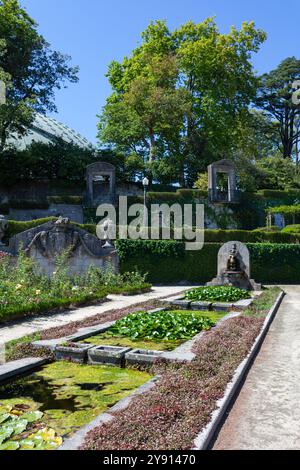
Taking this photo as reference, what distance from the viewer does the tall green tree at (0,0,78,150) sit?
30014 mm

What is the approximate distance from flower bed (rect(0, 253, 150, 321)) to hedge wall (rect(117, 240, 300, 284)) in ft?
11.5

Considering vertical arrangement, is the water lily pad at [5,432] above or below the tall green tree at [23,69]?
below

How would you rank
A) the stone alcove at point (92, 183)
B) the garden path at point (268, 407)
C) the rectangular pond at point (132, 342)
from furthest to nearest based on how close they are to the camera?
the stone alcove at point (92, 183) → the rectangular pond at point (132, 342) → the garden path at point (268, 407)

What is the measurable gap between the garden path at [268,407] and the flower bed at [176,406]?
10.4 inches

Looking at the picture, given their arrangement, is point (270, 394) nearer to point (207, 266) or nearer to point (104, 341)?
point (104, 341)

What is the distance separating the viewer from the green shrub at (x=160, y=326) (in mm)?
7969

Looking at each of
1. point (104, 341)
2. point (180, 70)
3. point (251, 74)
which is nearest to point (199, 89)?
point (180, 70)

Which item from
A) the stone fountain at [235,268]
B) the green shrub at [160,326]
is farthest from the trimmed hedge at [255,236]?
the green shrub at [160,326]

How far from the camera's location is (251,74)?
40.4m

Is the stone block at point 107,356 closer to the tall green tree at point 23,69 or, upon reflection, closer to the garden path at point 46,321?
the garden path at point 46,321

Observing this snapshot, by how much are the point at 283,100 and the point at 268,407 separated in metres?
52.5

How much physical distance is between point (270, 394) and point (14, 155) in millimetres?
31478

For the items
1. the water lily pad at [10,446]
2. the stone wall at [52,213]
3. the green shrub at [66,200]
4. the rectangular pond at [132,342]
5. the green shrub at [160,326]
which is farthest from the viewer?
the green shrub at [66,200]

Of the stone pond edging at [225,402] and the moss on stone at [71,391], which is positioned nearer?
the stone pond edging at [225,402]
